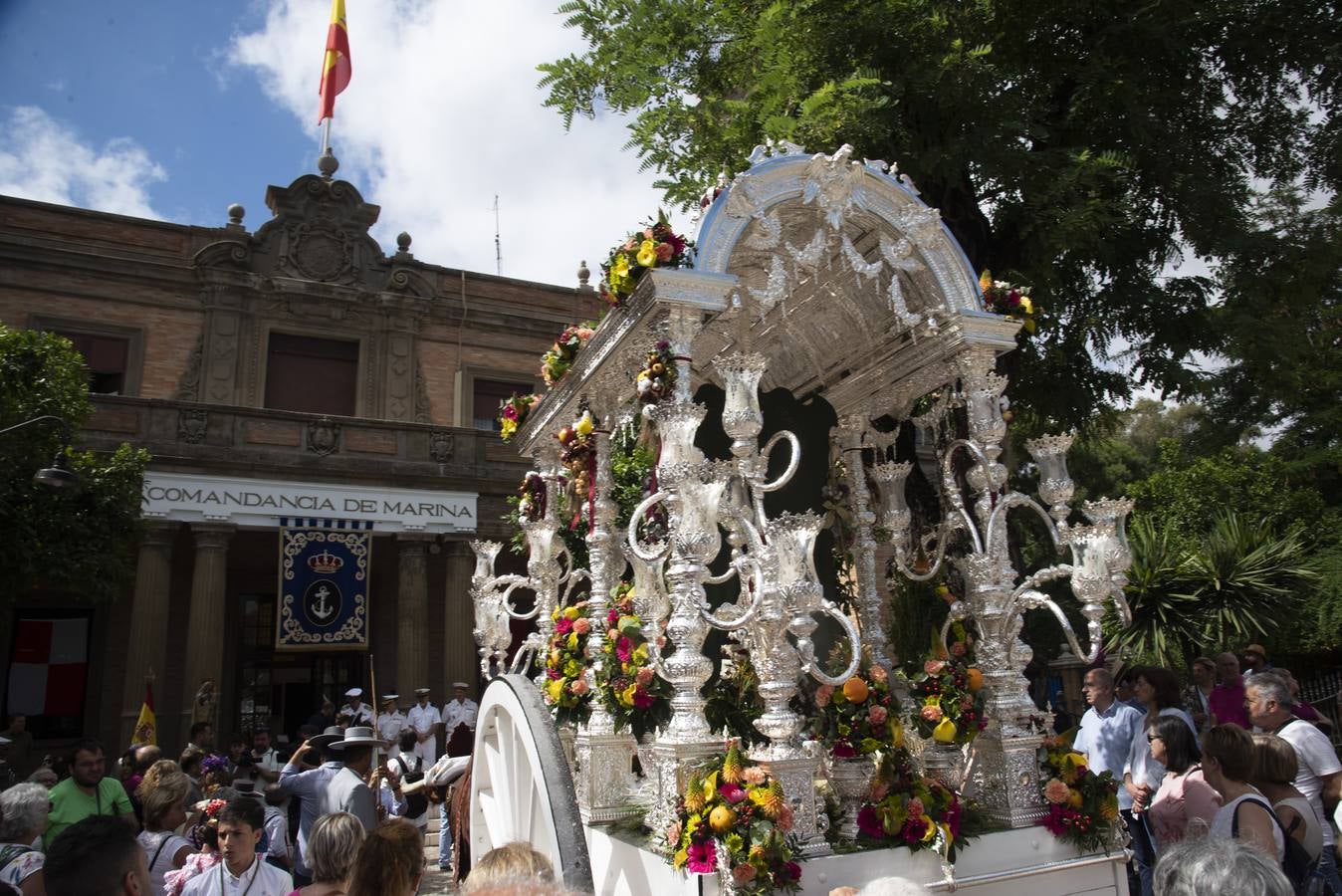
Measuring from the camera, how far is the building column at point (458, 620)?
60.2 feet

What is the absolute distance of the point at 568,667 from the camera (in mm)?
5543

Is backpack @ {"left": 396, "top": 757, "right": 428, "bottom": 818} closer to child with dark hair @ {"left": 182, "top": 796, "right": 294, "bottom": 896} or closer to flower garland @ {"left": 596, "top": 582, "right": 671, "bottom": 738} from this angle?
flower garland @ {"left": 596, "top": 582, "right": 671, "bottom": 738}

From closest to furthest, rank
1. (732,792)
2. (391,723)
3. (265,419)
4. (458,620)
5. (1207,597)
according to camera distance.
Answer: (732,792) → (1207,597) → (391,723) → (265,419) → (458,620)

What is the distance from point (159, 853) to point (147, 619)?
44.1 ft

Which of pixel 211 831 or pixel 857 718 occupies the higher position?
pixel 857 718

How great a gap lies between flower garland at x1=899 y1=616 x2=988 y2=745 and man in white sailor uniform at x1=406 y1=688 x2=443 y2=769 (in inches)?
359

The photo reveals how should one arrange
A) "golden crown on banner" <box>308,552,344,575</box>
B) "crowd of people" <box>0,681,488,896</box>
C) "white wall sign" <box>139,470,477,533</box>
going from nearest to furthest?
"crowd of people" <box>0,681,488,896</box> < "white wall sign" <box>139,470,477,533</box> < "golden crown on banner" <box>308,552,344,575</box>

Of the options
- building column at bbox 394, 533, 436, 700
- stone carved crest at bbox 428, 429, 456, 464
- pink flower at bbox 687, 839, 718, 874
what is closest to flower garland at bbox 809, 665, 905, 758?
pink flower at bbox 687, 839, 718, 874

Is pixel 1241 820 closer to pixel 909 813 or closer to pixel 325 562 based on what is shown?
pixel 909 813

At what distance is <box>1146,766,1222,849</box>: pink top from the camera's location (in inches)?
164

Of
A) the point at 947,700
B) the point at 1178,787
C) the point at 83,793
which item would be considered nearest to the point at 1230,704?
the point at 1178,787

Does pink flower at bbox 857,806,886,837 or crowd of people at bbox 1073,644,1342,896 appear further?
pink flower at bbox 857,806,886,837

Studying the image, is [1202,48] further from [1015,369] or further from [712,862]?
[712,862]

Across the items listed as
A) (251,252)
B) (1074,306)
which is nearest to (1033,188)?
(1074,306)
